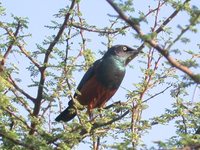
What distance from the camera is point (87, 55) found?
5777 millimetres

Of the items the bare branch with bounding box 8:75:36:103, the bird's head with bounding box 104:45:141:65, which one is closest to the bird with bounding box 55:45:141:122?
the bird's head with bounding box 104:45:141:65

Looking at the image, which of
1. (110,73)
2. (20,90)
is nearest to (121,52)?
(110,73)

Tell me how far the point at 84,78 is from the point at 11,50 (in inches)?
81.0

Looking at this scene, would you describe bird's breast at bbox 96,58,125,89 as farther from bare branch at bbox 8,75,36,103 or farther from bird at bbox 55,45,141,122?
bare branch at bbox 8,75,36,103

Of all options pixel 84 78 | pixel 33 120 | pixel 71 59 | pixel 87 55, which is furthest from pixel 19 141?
pixel 84 78

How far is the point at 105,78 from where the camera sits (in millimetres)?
7012

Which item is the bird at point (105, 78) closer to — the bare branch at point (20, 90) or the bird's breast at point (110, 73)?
the bird's breast at point (110, 73)

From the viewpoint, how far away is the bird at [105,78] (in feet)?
22.6

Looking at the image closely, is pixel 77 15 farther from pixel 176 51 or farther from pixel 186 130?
pixel 176 51

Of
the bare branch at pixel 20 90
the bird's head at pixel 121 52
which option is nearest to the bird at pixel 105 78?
the bird's head at pixel 121 52

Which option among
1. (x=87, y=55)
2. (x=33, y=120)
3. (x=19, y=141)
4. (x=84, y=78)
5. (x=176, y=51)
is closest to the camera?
(x=176, y=51)

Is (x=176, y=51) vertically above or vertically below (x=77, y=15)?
below

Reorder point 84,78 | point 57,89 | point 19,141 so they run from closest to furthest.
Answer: point 19,141, point 57,89, point 84,78

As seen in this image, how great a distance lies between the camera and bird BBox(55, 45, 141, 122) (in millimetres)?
6902
